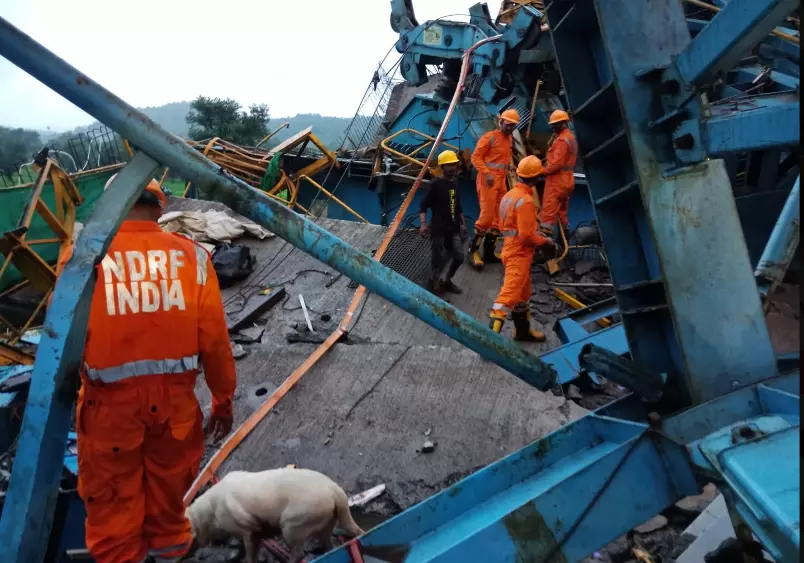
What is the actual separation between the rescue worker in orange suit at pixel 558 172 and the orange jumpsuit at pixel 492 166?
562 millimetres

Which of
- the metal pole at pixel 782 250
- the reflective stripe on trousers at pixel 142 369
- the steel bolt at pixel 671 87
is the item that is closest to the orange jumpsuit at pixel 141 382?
the reflective stripe on trousers at pixel 142 369

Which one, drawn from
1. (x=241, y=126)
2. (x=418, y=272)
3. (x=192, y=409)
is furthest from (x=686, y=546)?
(x=241, y=126)

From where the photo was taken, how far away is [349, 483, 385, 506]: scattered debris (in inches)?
136

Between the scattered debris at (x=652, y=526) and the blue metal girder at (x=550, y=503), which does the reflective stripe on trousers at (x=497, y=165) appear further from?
the blue metal girder at (x=550, y=503)

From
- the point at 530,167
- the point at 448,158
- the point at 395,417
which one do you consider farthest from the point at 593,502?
the point at 448,158

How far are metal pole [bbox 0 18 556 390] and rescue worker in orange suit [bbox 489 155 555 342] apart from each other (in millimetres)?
3001

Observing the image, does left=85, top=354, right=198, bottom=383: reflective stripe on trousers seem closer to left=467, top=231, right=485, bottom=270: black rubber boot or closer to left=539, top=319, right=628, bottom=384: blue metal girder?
left=539, top=319, right=628, bottom=384: blue metal girder

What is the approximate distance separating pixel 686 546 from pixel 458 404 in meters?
1.84

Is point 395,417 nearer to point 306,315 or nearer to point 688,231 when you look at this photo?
point 306,315

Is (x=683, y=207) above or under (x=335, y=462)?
above

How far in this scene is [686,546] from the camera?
9.60ft

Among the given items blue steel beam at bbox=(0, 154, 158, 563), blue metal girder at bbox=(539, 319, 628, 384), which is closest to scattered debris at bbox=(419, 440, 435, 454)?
blue metal girder at bbox=(539, 319, 628, 384)

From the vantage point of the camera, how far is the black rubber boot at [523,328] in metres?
5.50

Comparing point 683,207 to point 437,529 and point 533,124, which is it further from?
point 533,124
